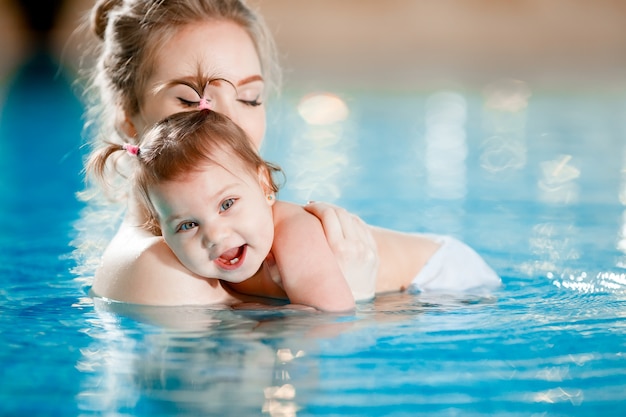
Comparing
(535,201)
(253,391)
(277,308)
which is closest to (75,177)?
(535,201)

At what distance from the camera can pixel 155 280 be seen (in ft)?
7.47

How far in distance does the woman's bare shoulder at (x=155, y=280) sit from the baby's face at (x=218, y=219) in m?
0.06

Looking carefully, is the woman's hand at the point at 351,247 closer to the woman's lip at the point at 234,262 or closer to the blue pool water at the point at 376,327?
the blue pool water at the point at 376,327

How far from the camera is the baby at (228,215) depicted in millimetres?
2105

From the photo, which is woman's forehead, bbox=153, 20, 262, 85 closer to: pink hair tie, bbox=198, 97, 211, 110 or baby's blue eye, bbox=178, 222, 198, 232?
pink hair tie, bbox=198, 97, 211, 110

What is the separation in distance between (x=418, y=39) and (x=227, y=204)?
1108 cm

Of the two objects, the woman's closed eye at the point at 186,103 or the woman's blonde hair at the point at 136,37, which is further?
the woman's blonde hair at the point at 136,37

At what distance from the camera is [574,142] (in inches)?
230

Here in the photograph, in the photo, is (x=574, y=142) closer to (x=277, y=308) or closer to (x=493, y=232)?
(x=493, y=232)

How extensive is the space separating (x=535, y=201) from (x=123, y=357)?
251cm

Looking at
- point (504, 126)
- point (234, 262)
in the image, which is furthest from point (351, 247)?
point (504, 126)

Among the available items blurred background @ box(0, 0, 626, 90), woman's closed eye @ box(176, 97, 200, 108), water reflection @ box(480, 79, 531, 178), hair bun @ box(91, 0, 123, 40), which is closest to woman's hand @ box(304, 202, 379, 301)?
woman's closed eye @ box(176, 97, 200, 108)

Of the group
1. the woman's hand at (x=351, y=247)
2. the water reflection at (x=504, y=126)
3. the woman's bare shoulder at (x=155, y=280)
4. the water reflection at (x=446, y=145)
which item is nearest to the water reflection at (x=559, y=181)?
the water reflection at (x=504, y=126)

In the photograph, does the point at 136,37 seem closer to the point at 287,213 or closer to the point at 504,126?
the point at 287,213
